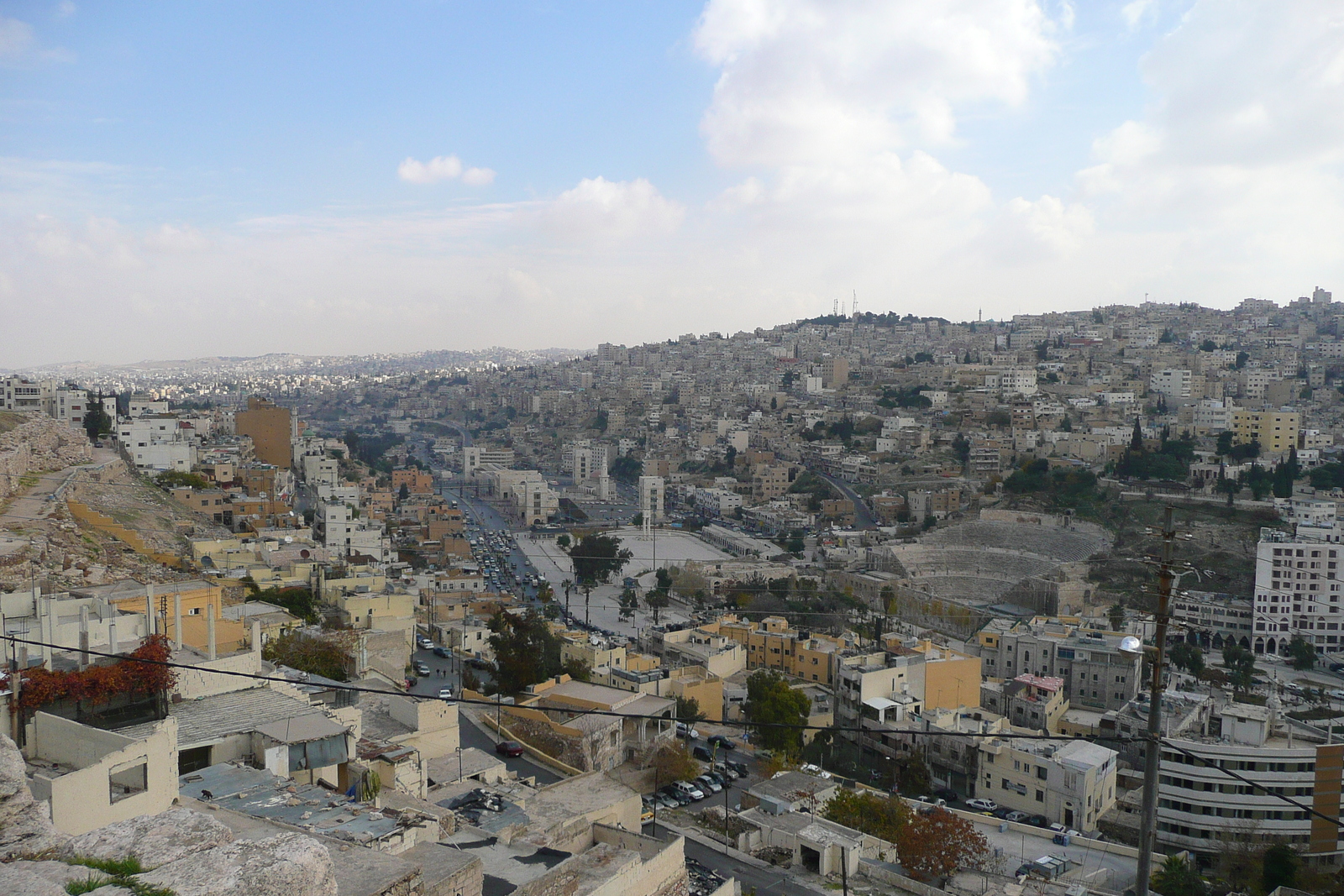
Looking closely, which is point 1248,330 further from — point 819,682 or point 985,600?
point 819,682

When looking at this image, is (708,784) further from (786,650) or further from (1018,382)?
(1018,382)

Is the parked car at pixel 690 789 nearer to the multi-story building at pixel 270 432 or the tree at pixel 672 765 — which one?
the tree at pixel 672 765

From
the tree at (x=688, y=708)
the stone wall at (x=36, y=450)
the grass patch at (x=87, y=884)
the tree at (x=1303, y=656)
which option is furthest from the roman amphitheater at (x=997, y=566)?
the grass patch at (x=87, y=884)

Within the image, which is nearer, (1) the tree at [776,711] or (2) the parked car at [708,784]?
(2) the parked car at [708,784]

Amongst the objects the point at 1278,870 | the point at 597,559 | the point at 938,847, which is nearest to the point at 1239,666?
the point at 1278,870

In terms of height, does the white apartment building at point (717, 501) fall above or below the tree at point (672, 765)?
below

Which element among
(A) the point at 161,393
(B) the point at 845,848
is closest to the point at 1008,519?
(B) the point at 845,848

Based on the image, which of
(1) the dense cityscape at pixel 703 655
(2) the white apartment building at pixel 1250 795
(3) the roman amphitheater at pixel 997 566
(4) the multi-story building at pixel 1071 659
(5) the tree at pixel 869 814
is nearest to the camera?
(1) the dense cityscape at pixel 703 655
